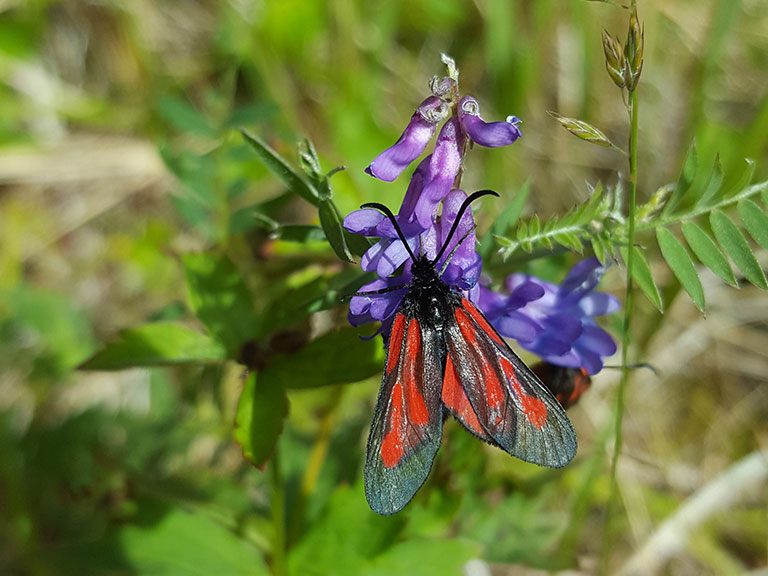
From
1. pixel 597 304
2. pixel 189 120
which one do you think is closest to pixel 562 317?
pixel 597 304

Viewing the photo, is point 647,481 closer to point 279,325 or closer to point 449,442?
point 449,442

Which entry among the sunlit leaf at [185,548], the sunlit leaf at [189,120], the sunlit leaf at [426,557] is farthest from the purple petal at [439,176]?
the sunlit leaf at [189,120]

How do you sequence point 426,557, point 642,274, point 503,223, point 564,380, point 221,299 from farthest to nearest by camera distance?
point 426,557, point 221,299, point 564,380, point 503,223, point 642,274

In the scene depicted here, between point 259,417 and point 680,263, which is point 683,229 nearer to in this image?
point 680,263

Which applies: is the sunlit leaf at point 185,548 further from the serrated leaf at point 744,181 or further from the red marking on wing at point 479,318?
the serrated leaf at point 744,181

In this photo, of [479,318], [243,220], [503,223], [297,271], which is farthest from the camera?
[243,220]

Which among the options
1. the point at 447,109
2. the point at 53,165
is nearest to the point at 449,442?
the point at 447,109
